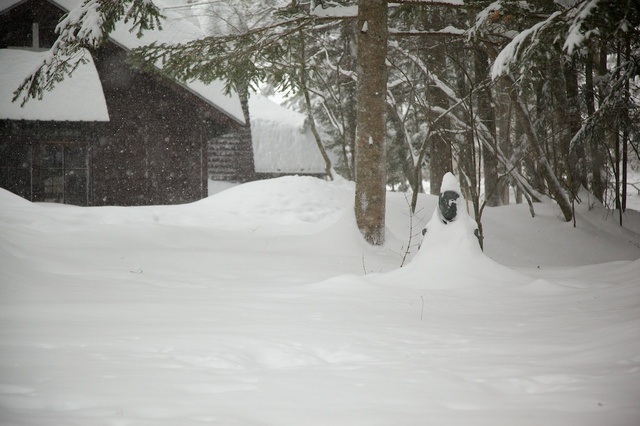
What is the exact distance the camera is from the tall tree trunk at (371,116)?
876 centimetres

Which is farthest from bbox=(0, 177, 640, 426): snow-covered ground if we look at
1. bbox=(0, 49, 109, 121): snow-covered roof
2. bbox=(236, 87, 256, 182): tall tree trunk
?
bbox=(236, 87, 256, 182): tall tree trunk

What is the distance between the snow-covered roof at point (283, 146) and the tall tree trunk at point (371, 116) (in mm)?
18146

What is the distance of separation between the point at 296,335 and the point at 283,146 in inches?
988

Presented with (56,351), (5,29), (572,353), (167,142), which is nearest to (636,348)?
(572,353)

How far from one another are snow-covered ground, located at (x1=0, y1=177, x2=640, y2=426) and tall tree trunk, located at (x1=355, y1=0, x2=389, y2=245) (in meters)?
0.80

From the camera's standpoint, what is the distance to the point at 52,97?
46.9 feet

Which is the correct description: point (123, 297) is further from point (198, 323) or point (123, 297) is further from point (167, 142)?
point (167, 142)

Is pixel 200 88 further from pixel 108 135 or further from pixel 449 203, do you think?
pixel 449 203

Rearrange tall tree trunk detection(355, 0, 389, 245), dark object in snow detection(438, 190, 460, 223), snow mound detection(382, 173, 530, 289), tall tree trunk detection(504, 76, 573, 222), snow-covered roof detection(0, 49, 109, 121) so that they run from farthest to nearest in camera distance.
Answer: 1. snow-covered roof detection(0, 49, 109, 121)
2. tall tree trunk detection(504, 76, 573, 222)
3. tall tree trunk detection(355, 0, 389, 245)
4. dark object in snow detection(438, 190, 460, 223)
5. snow mound detection(382, 173, 530, 289)

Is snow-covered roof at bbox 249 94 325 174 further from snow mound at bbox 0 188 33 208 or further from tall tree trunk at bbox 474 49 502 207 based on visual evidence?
snow mound at bbox 0 188 33 208

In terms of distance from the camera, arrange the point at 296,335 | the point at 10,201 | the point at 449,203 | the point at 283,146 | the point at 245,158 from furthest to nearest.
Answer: the point at 283,146
the point at 245,158
the point at 10,201
the point at 449,203
the point at 296,335

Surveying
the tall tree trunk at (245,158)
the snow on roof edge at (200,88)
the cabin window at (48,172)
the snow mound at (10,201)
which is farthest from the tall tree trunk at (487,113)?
the tall tree trunk at (245,158)

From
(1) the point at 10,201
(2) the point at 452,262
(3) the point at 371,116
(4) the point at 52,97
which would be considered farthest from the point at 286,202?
(4) the point at 52,97

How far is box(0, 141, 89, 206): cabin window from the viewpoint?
1478 cm
